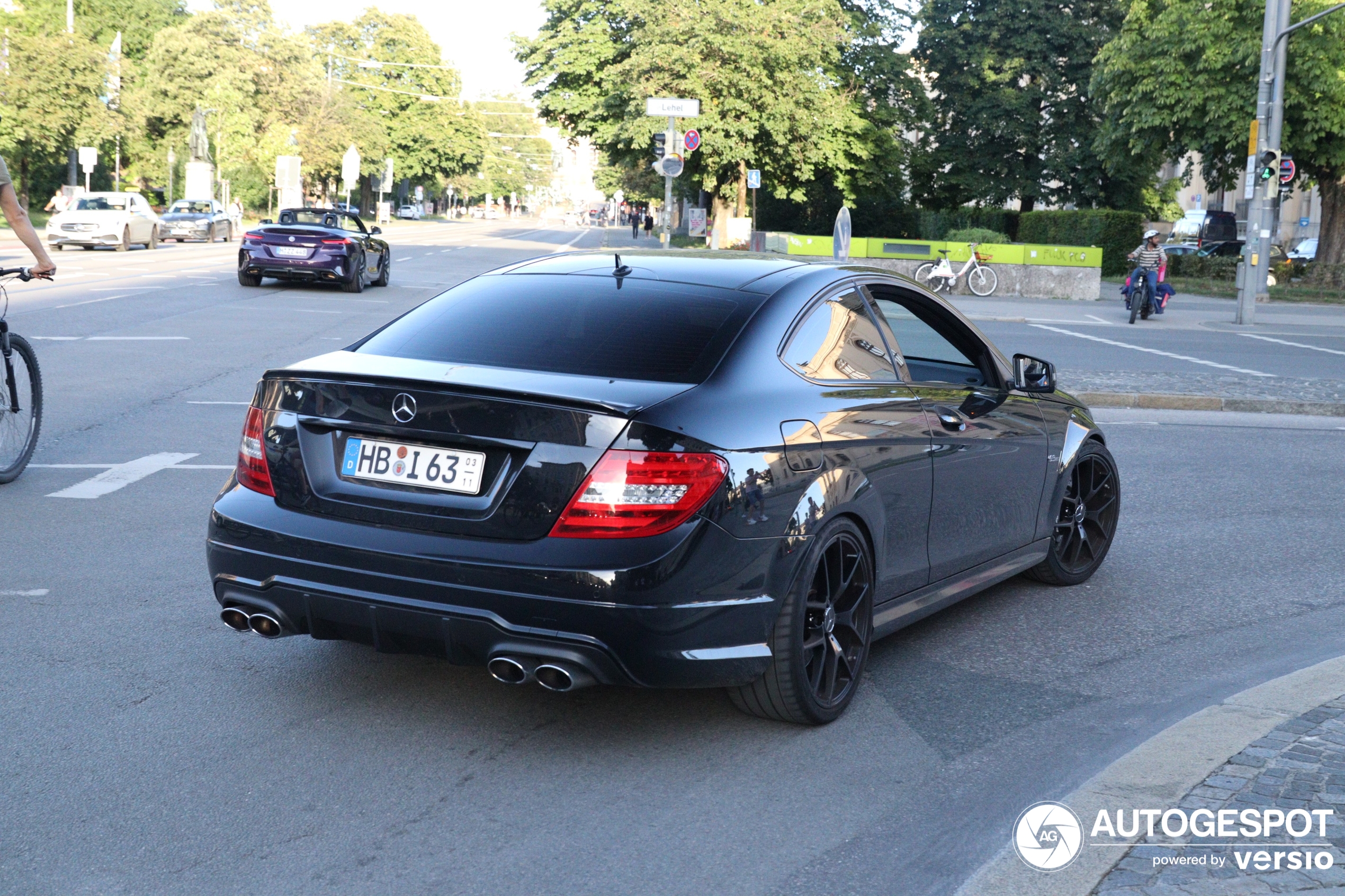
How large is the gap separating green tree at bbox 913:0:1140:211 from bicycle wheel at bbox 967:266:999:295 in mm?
19499

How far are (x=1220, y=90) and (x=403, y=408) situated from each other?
3734cm

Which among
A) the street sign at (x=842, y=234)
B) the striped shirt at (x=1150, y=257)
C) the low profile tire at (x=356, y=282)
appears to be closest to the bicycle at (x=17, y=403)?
the low profile tire at (x=356, y=282)

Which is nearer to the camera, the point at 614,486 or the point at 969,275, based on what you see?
the point at 614,486

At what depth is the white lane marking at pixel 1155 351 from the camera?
17.5 metres

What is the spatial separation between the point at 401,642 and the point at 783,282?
1832 mm

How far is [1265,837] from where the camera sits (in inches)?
141

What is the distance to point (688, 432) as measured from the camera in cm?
407

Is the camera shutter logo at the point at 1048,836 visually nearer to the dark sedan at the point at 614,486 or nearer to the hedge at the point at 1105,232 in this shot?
the dark sedan at the point at 614,486

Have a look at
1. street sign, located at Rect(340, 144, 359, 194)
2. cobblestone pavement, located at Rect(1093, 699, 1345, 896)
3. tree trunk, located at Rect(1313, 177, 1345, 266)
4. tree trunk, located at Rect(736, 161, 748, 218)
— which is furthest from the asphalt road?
street sign, located at Rect(340, 144, 359, 194)

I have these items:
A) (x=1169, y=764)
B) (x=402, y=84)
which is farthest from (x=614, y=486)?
(x=402, y=84)

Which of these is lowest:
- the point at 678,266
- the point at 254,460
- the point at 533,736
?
the point at 533,736

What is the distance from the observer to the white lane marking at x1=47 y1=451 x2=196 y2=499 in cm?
782

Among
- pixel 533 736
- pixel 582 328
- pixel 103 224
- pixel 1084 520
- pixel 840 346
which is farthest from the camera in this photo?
pixel 103 224

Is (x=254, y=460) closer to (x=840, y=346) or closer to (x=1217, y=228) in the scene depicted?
(x=840, y=346)
